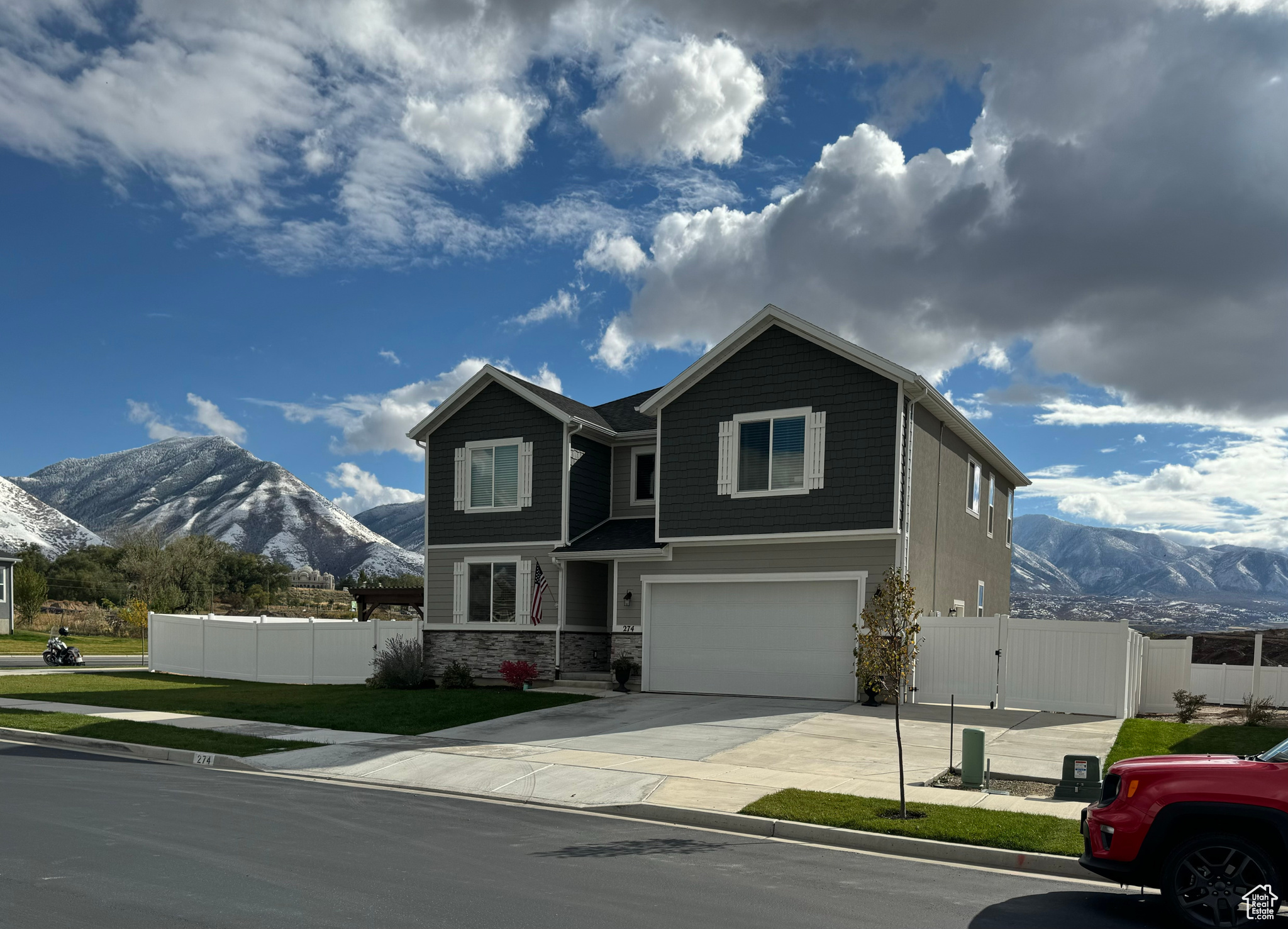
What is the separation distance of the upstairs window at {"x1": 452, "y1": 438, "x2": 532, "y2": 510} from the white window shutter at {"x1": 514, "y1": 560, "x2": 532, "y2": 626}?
1.61m

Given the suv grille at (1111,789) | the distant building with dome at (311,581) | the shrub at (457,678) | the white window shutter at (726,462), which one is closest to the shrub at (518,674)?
the shrub at (457,678)

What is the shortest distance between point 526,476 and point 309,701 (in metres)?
7.63

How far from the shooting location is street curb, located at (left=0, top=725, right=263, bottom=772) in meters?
16.0

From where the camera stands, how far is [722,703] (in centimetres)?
2191

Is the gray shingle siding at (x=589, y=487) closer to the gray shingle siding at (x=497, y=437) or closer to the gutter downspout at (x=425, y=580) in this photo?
the gray shingle siding at (x=497, y=437)

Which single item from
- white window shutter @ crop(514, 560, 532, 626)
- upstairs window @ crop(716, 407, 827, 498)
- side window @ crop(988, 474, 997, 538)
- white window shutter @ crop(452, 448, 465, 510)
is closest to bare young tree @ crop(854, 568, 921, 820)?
upstairs window @ crop(716, 407, 827, 498)

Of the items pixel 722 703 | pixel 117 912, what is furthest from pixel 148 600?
pixel 117 912

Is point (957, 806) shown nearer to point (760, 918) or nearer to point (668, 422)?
point (760, 918)

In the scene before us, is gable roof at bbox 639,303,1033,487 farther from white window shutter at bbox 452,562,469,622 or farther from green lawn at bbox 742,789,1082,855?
green lawn at bbox 742,789,1082,855

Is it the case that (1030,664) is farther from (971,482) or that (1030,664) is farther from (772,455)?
(971,482)

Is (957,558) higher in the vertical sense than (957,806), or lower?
higher

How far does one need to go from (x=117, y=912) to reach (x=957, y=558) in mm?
22764

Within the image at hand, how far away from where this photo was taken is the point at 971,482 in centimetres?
2836

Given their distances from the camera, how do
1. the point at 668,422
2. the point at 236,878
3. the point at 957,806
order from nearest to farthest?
1. the point at 236,878
2. the point at 957,806
3. the point at 668,422
